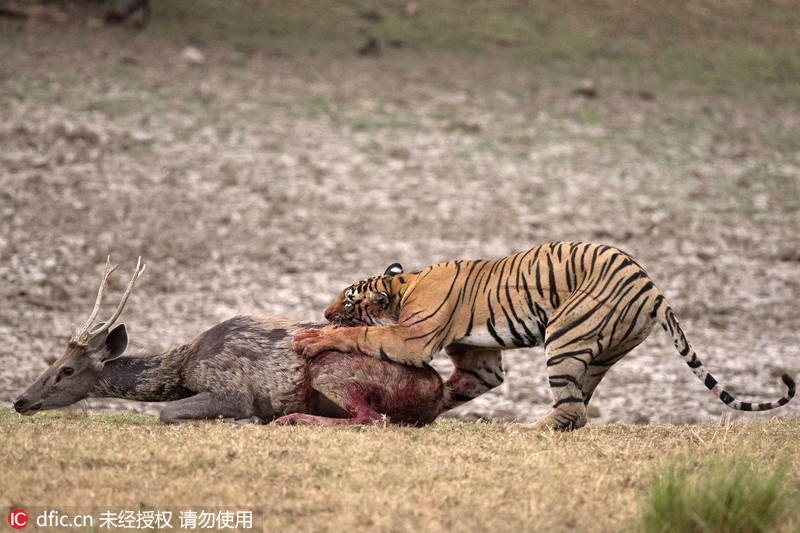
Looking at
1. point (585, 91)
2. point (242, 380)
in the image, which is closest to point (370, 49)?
point (585, 91)

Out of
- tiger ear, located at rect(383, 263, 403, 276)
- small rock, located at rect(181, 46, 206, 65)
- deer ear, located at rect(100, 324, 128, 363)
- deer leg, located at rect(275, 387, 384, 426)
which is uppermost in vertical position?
small rock, located at rect(181, 46, 206, 65)

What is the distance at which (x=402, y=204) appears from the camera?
16.3 meters

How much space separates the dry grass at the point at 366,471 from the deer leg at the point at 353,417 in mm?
196

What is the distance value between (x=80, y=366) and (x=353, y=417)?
7.09 ft

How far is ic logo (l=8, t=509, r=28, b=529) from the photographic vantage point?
15.2ft

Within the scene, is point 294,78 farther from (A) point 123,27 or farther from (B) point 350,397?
(B) point 350,397

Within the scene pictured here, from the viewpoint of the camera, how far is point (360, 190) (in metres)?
16.5

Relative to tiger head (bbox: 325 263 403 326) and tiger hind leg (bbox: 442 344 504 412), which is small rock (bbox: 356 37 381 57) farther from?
tiger hind leg (bbox: 442 344 504 412)

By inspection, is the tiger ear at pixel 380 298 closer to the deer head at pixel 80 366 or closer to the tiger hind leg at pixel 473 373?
the tiger hind leg at pixel 473 373

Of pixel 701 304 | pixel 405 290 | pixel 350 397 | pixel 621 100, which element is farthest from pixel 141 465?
pixel 621 100

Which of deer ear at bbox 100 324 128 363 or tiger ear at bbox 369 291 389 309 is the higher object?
tiger ear at bbox 369 291 389 309

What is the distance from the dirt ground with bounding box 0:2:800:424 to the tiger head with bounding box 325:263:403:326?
7.42 ft

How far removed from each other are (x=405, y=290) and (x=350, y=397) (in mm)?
1015

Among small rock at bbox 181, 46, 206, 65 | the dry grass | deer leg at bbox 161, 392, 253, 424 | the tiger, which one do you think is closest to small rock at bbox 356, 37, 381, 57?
small rock at bbox 181, 46, 206, 65
